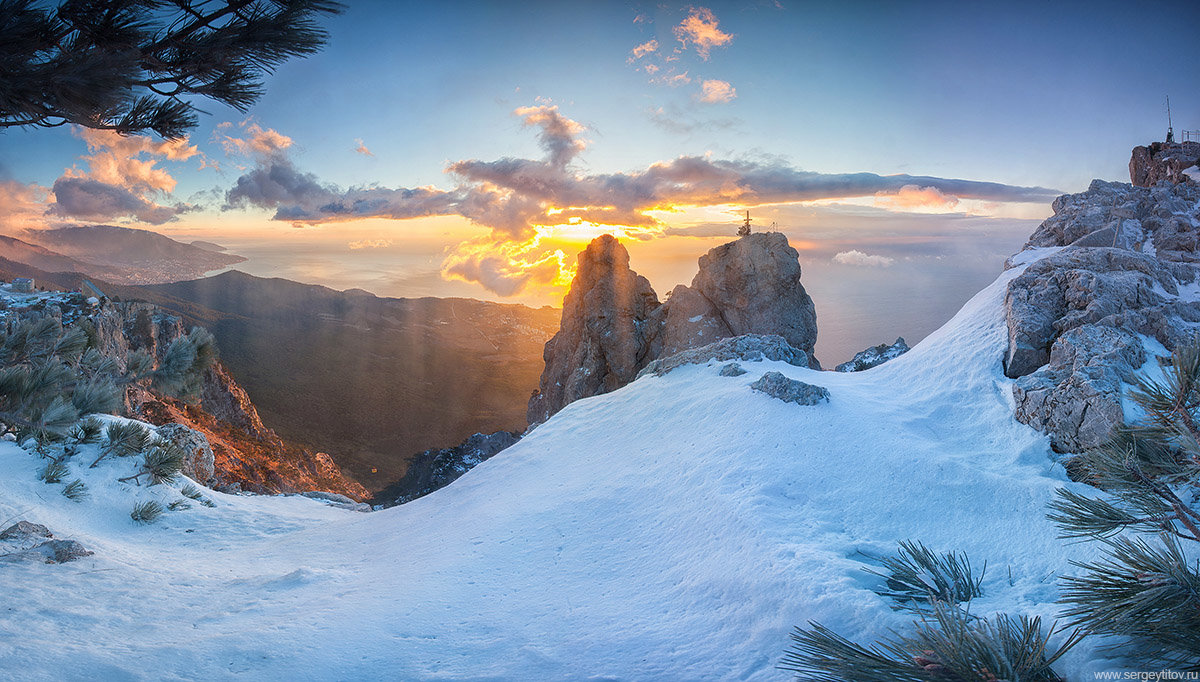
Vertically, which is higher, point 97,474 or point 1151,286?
point 1151,286

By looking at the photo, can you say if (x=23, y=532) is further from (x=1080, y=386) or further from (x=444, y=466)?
(x=444, y=466)

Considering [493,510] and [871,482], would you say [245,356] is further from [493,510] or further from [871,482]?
[871,482]

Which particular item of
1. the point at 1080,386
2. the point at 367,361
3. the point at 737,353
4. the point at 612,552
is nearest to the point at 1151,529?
the point at 612,552

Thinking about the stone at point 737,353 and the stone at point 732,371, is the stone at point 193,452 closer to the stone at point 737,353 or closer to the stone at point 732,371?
the stone at point 737,353

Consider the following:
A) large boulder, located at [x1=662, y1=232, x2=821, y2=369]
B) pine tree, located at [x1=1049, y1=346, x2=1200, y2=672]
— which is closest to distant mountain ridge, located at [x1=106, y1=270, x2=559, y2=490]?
large boulder, located at [x1=662, y1=232, x2=821, y2=369]

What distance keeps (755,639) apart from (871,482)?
11.2ft

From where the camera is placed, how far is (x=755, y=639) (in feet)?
13.7

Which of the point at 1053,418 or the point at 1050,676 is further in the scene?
the point at 1053,418

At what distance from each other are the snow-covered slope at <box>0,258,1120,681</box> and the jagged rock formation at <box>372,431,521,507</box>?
100 feet

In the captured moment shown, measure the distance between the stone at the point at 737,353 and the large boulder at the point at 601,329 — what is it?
2200 centimetres

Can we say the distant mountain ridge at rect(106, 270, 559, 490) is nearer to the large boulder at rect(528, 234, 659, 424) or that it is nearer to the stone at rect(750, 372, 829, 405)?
the large boulder at rect(528, 234, 659, 424)

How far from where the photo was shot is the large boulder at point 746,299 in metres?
34.6

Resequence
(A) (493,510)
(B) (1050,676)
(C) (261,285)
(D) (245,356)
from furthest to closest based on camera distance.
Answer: (C) (261,285) → (D) (245,356) → (A) (493,510) → (B) (1050,676)

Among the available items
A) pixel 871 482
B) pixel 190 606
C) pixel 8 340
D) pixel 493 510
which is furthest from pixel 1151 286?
pixel 8 340
